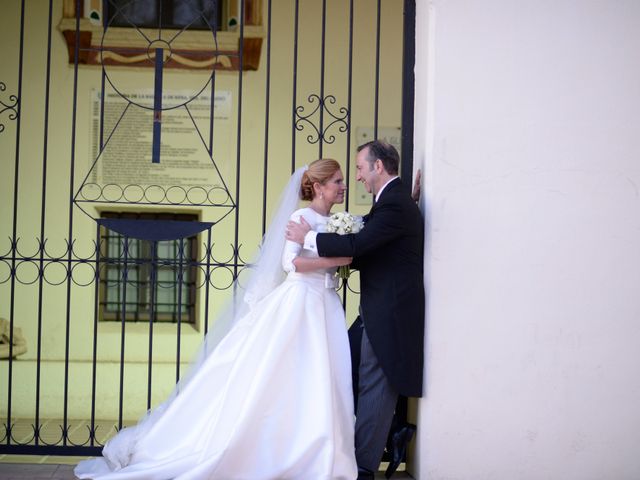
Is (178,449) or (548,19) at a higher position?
(548,19)

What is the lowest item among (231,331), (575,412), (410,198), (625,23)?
(575,412)

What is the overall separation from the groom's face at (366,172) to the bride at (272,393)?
0.42 ft

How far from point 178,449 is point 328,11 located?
4.29 meters

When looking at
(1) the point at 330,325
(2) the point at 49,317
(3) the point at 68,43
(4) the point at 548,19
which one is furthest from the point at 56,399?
(4) the point at 548,19

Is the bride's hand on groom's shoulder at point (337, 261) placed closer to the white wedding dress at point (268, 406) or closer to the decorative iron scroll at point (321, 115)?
the white wedding dress at point (268, 406)

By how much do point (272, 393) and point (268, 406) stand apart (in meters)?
0.07

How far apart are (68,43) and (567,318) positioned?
4.88m

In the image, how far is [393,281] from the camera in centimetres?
456

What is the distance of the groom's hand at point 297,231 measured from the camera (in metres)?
4.55

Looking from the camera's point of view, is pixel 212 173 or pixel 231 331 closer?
pixel 231 331

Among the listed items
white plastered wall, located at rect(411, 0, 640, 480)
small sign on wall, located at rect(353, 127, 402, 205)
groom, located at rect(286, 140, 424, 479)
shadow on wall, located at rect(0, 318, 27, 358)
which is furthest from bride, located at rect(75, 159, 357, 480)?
shadow on wall, located at rect(0, 318, 27, 358)

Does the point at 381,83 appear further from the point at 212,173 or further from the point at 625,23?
the point at 625,23

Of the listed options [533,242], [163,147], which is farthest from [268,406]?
[163,147]

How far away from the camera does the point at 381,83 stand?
7.57 m
